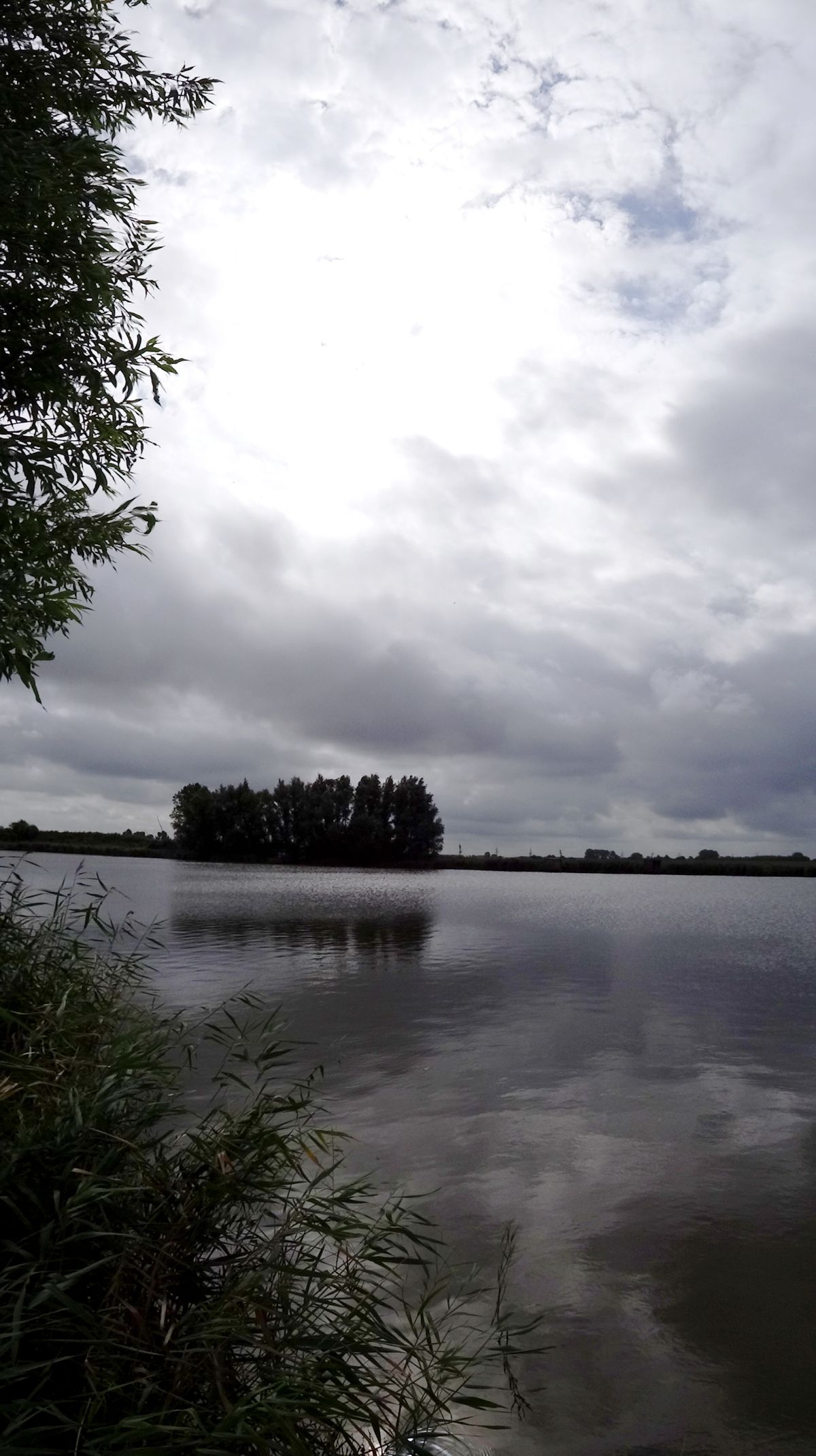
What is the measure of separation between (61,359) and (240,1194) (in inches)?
298

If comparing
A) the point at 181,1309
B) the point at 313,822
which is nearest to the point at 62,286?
the point at 181,1309

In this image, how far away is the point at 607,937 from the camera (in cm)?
3234

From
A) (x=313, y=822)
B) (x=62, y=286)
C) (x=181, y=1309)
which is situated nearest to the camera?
(x=181, y=1309)

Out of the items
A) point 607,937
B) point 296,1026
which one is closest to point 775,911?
point 607,937

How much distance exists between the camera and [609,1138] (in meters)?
9.68

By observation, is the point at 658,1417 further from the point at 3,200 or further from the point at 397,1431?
the point at 3,200

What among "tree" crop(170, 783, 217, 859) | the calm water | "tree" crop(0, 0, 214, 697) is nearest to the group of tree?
"tree" crop(170, 783, 217, 859)

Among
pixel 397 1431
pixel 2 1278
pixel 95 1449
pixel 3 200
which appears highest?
pixel 3 200

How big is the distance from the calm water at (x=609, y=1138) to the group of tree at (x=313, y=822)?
81291 mm

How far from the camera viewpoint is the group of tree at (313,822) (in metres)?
108

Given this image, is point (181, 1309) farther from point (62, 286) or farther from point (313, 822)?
point (313, 822)

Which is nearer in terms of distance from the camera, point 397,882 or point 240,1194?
point 240,1194

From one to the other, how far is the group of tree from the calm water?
81.3 metres

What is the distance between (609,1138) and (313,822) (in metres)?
98.8
